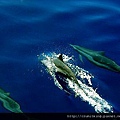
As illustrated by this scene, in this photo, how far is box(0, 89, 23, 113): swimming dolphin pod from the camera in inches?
132

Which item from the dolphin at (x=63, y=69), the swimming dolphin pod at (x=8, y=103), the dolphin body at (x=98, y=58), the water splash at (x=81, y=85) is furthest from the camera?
the dolphin body at (x=98, y=58)

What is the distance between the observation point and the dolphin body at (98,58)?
12.8 feet

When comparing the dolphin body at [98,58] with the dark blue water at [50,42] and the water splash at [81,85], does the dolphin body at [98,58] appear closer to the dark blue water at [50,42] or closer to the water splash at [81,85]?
the dark blue water at [50,42]

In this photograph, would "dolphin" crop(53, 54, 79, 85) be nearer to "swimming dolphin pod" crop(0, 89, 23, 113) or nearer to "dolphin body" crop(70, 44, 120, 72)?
"dolphin body" crop(70, 44, 120, 72)

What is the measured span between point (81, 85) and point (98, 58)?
0.46 meters

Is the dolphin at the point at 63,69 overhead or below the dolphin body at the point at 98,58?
below

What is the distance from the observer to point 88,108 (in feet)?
11.3

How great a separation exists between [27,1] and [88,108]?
2090mm

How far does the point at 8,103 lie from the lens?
3.40m

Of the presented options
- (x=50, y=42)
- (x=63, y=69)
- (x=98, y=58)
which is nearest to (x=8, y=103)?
(x=63, y=69)

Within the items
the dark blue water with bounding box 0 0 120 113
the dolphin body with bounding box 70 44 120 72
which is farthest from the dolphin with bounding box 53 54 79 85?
the dolphin body with bounding box 70 44 120 72

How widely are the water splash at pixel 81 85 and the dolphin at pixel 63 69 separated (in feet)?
0.13

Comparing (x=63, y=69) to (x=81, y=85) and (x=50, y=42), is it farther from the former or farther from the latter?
(x=50, y=42)

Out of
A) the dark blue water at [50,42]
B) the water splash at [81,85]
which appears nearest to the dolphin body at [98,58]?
the dark blue water at [50,42]
